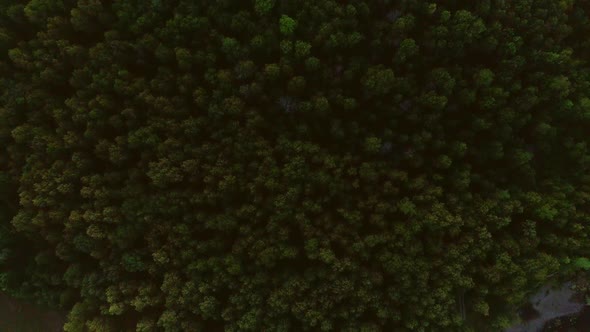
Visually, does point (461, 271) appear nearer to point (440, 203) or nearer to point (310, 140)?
point (440, 203)

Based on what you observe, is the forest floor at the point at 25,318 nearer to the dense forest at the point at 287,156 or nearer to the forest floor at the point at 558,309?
the dense forest at the point at 287,156

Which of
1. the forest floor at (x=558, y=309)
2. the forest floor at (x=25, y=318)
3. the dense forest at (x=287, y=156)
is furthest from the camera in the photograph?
the forest floor at (x=25, y=318)

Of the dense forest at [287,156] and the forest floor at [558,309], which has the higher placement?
the dense forest at [287,156]

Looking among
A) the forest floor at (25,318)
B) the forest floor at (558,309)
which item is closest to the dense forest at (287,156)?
the forest floor at (558,309)

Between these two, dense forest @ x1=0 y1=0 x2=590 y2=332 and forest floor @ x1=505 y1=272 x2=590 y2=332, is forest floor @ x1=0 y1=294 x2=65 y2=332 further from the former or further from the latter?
forest floor @ x1=505 y1=272 x2=590 y2=332

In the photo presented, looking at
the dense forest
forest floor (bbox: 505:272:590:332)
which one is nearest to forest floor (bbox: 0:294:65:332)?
the dense forest

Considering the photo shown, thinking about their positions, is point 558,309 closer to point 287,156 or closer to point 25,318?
point 287,156
